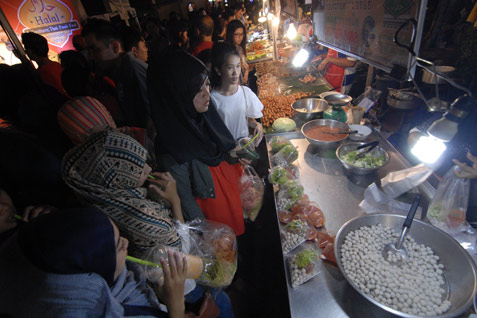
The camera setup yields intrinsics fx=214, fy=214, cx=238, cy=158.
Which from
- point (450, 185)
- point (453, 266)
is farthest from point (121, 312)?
point (450, 185)

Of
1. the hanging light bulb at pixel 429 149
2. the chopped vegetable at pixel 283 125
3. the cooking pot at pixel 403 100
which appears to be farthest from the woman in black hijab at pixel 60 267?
the cooking pot at pixel 403 100

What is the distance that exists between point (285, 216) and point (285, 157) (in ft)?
2.73

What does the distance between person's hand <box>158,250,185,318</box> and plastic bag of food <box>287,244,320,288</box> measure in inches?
28.4

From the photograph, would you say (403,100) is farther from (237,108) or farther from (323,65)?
(323,65)

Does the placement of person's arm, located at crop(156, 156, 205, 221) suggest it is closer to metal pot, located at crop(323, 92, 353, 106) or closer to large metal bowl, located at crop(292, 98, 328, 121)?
large metal bowl, located at crop(292, 98, 328, 121)

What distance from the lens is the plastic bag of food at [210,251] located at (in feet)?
5.17

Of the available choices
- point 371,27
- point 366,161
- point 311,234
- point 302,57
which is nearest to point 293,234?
point 311,234

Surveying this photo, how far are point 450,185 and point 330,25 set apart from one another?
2.28 meters

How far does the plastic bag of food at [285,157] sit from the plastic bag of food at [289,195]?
397 mm

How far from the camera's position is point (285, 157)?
2508 millimetres

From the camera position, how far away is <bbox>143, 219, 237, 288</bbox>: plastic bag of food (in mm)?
1575

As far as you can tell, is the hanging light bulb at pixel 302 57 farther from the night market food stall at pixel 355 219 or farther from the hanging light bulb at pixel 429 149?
the hanging light bulb at pixel 429 149

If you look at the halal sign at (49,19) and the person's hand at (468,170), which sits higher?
the halal sign at (49,19)

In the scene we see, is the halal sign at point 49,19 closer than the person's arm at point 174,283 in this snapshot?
No
